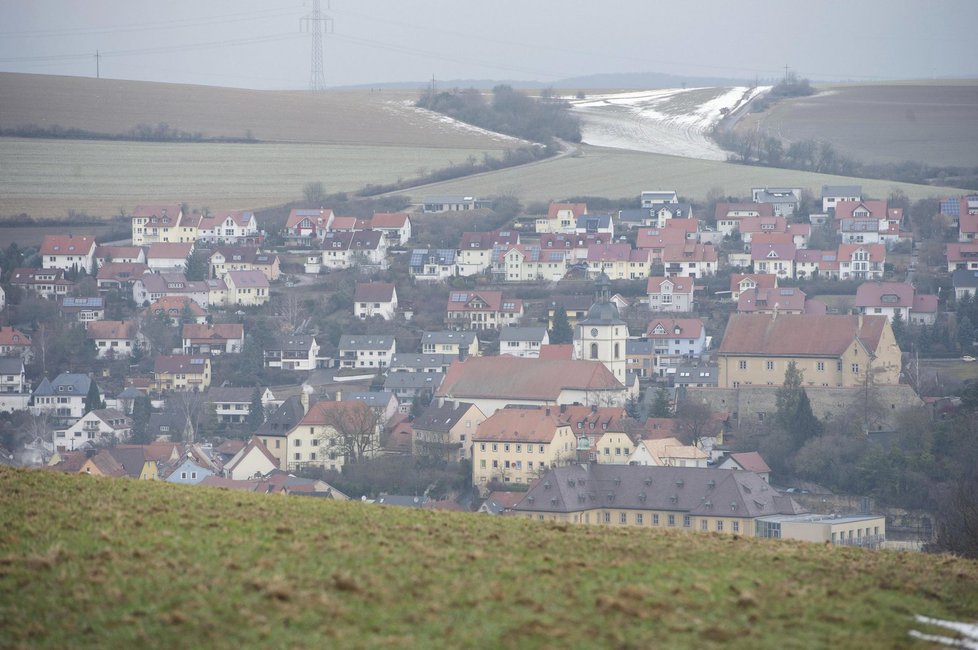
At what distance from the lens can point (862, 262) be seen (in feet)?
295

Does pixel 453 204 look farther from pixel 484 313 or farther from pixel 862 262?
pixel 862 262

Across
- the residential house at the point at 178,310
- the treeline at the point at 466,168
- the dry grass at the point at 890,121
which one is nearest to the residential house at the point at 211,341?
the residential house at the point at 178,310

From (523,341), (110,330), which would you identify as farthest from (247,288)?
(523,341)

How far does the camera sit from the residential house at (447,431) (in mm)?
58500

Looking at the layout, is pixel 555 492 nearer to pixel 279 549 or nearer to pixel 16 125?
pixel 279 549

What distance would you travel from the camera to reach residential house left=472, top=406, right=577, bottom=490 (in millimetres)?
56125

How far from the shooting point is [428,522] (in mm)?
15289

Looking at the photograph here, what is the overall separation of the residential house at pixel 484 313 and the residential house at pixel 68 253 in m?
24.3

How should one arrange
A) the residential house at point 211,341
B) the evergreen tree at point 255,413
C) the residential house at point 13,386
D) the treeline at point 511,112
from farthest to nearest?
the treeline at point 511,112 → the residential house at point 211,341 → the residential house at point 13,386 → the evergreen tree at point 255,413

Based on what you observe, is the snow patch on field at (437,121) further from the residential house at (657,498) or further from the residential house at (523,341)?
the residential house at (657,498)

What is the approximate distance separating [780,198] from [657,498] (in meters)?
61.8

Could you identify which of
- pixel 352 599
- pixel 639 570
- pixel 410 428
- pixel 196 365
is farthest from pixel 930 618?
pixel 196 365

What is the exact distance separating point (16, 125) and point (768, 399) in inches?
2906

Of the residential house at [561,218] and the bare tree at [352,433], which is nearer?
the bare tree at [352,433]
